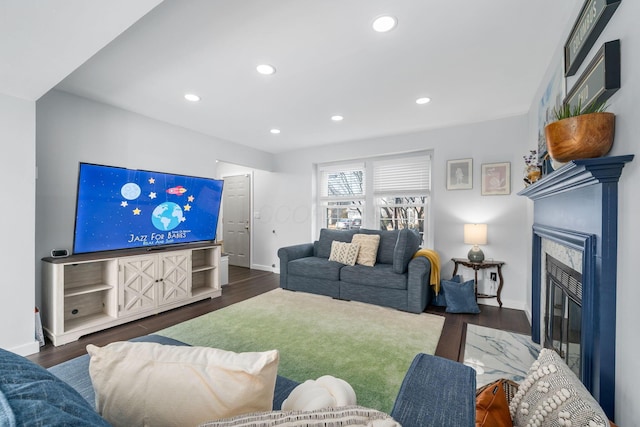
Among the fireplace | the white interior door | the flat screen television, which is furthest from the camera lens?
the white interior door

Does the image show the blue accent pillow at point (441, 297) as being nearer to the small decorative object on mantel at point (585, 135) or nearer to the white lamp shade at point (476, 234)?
the white lamp shade at point (476, 234)

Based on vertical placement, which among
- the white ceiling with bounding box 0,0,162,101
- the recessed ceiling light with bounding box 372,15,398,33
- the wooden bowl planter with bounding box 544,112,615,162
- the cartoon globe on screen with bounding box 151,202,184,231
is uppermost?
the recessed ceiling light with bounding box 372,15,398,33

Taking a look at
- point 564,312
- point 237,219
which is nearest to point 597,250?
point 564,312

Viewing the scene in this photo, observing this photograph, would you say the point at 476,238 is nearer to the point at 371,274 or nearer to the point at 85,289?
the point at 371,274

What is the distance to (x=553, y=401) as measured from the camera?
84 cm

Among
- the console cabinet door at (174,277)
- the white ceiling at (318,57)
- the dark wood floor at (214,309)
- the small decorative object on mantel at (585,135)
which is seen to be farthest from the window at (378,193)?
the small decorative object on mantel at (585,135)

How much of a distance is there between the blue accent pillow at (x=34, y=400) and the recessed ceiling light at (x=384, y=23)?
2.20 meters

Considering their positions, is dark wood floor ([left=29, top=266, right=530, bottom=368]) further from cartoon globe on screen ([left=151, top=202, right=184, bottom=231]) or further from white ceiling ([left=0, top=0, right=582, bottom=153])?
white ceiling ([left=0, top=0, right=582, bottom=153])

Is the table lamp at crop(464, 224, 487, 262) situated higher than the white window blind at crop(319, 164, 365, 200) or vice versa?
the white window blind at crop(319, 164, 365, 200)

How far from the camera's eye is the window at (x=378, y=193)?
4.35 m

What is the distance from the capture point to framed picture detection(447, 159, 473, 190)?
3773mm

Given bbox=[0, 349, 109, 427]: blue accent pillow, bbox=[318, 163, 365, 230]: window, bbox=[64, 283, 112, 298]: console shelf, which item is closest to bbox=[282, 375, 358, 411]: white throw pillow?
bbox=[0, 349, 109, 427]: blue accent pillow

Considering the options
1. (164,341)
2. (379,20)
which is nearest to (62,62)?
(164,341)

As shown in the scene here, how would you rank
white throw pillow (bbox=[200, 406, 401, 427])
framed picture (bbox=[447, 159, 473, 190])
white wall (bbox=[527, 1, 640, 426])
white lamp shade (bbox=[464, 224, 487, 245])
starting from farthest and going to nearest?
1. framed picture (bbox=[447, 159, 473, 190])
2. white lamp shade (bbox=[464, 224, 487, 245])
3. white wall (bbox=[527, 1, 640, 426])
4. white throw pillow (bbox=[200, 406, 401, 427])
